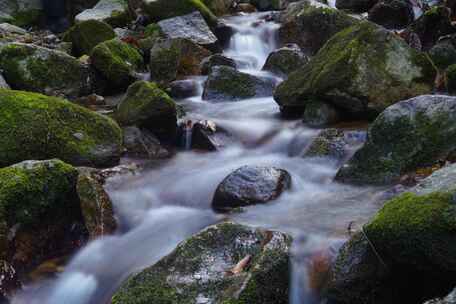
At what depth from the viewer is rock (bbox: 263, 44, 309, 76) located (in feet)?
37.3

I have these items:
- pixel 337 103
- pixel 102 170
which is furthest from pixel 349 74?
pixel 102 170

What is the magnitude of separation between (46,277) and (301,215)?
247 cm

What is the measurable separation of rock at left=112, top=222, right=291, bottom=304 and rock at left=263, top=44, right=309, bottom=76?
25.1 ft

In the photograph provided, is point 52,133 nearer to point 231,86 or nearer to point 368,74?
point 368,74

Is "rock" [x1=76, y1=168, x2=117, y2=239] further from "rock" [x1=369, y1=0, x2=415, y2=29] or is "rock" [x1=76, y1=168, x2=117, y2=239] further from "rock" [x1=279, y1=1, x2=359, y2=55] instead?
"rock" [x1=369, y1=0, x2=415, y2=29]

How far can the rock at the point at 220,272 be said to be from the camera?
142 inches

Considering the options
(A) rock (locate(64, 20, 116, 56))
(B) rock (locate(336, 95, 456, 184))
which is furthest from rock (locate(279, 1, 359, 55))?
(B) rock (locate(336, 95, 456, 184))

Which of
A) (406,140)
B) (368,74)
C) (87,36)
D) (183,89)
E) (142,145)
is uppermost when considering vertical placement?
(368,74)

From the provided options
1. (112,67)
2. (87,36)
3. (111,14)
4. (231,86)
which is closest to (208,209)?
(231,86)

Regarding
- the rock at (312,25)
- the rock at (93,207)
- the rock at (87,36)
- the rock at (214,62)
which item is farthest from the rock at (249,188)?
the rock at (87,36)

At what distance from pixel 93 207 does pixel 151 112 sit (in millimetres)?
2833

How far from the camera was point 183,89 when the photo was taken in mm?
10891

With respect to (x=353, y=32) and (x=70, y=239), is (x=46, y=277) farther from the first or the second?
(x=353, y=32)

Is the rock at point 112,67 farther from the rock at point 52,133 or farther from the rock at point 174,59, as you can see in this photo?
the rock at point 52,133
